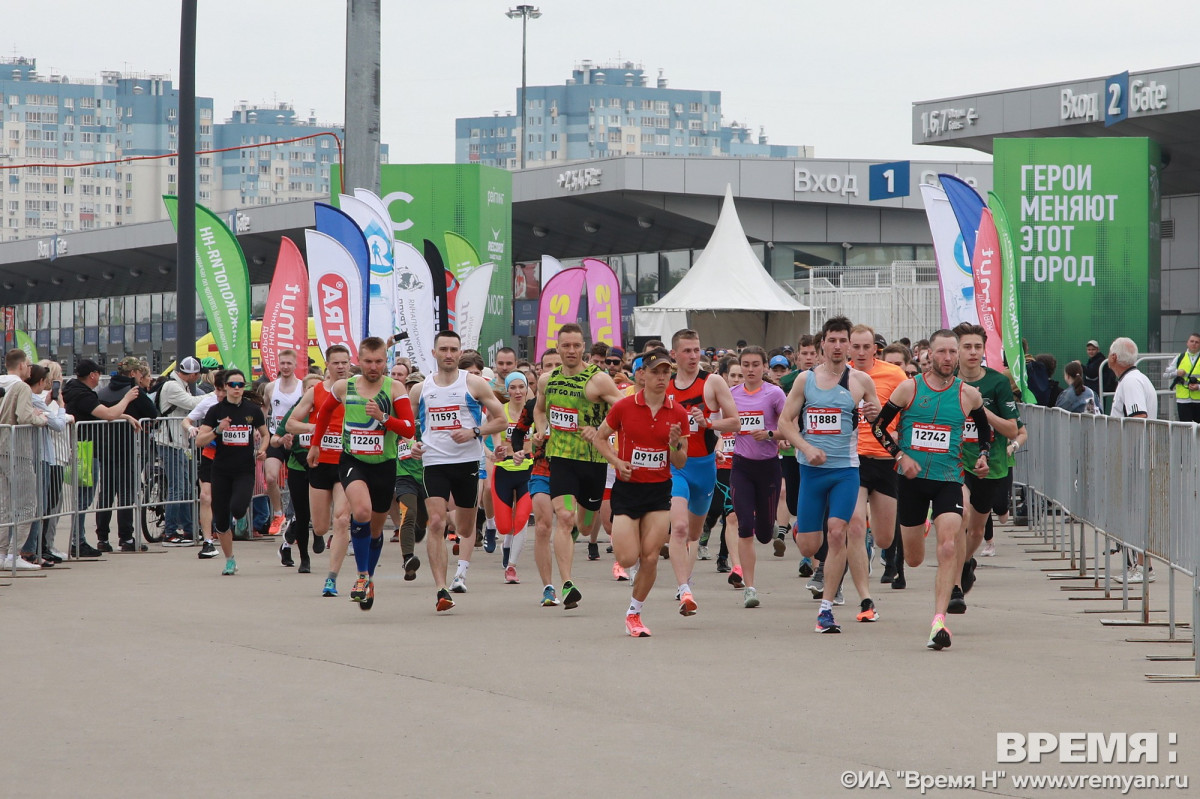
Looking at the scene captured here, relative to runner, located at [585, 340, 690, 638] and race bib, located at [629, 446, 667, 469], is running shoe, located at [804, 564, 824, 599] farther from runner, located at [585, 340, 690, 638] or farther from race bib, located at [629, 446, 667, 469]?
race bib, located at [629, 446, 667, 469]

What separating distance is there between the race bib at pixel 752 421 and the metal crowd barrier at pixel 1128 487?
2665mm

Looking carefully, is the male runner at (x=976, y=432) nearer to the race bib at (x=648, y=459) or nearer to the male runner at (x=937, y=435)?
the male runner at (x=937, y=435)

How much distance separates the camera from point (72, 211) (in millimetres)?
190500

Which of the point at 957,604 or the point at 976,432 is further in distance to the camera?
the point at 957,604

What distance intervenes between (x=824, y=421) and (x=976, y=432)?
1.06m

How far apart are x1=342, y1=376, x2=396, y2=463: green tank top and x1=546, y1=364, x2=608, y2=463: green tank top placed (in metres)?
1.23

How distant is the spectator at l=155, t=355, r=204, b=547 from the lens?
17219mm

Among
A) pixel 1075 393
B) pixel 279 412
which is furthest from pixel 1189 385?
pixel 279 412

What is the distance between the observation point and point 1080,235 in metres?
26.5

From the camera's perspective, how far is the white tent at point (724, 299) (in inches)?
1178

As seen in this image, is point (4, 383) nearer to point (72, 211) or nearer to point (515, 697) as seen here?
point (515, 697)

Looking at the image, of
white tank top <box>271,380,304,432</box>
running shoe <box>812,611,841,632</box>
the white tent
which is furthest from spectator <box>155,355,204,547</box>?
the white tent

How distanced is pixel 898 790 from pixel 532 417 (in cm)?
627

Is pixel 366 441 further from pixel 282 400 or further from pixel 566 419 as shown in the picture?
pixel 282 400
